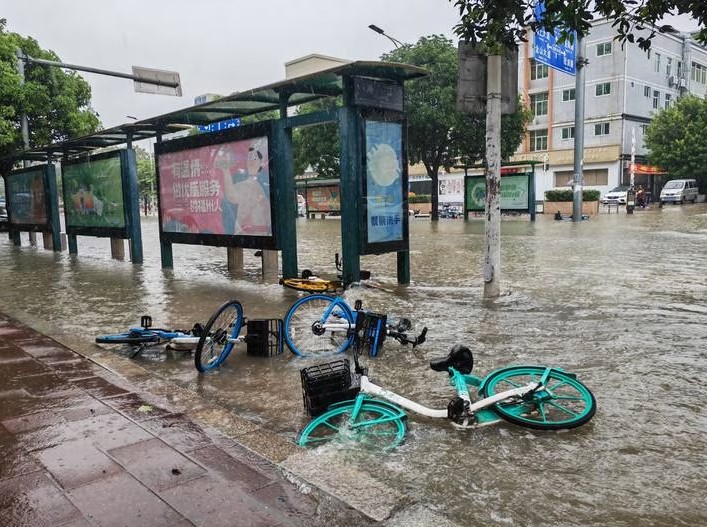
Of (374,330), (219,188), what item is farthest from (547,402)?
(219,188)

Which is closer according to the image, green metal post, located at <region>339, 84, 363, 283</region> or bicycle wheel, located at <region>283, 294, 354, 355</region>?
bicycle wheel, located at <region>283, 294, 354, 355</region>

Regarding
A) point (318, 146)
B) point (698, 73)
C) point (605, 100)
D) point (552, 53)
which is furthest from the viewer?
point (698, 73)

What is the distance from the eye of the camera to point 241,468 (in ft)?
10.6

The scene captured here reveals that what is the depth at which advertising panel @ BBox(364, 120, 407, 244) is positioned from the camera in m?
8.58

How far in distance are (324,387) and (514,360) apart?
82.6 inches

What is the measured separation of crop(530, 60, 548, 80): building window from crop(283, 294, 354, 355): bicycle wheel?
48.5 m

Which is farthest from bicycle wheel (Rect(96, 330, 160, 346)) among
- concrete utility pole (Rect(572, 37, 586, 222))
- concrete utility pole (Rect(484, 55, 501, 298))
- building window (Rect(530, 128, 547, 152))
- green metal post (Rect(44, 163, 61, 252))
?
building window (Rect(530, 128, 547, 152))

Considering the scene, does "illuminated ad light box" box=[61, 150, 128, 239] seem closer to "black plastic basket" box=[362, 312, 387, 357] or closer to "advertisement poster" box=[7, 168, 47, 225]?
"advertisement poster" box=[7, 168, 47, 225]

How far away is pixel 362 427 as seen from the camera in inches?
153

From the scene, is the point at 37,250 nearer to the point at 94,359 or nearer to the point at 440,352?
the point at 94,359

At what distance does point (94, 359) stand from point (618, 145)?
4693cm

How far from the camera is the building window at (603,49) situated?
44.8 metres

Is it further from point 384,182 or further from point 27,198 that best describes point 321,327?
point 27,198

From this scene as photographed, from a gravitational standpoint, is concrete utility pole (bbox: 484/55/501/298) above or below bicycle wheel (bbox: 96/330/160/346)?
above
